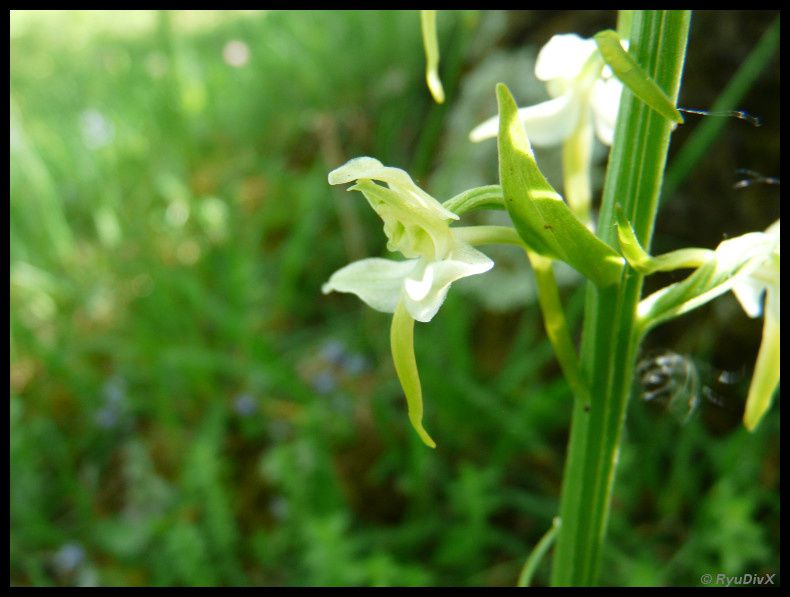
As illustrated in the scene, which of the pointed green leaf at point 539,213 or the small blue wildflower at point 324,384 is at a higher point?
the pointed green leaf at point 539,213

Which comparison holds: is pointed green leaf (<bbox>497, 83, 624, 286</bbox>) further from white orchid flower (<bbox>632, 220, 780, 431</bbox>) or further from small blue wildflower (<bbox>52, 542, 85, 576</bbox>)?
small blue wildflower (<bbox>52, 542, 85, 576</bbox>)

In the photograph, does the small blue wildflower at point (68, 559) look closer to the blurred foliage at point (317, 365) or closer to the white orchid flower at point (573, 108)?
the blurred foliage at point (317, 365)

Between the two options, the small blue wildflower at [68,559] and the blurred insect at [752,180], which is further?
the small blue wildflower at [68,559]

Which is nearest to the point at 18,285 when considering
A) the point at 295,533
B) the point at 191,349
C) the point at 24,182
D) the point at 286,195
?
the point at 24,182

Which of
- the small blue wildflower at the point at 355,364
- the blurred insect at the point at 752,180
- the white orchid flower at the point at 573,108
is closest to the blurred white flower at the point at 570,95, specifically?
the white orchid flower at the point at 573,108

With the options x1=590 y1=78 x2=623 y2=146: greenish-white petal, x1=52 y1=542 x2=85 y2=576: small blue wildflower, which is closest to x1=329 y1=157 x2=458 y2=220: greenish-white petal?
x1=590 y1=78 x2=623 y2=146: greenish-white petal

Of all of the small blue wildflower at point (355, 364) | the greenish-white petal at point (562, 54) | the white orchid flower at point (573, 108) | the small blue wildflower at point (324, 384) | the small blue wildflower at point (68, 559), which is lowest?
the small blue wildflower at point (68, 559)

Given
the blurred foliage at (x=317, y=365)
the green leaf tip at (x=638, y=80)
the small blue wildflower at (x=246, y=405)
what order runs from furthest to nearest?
1. the small blue wildflower at (x=246, y=405)
2. the blurred foliage at (x=317, y=365)
3. the green leaf tip at (x=638, y=80)
